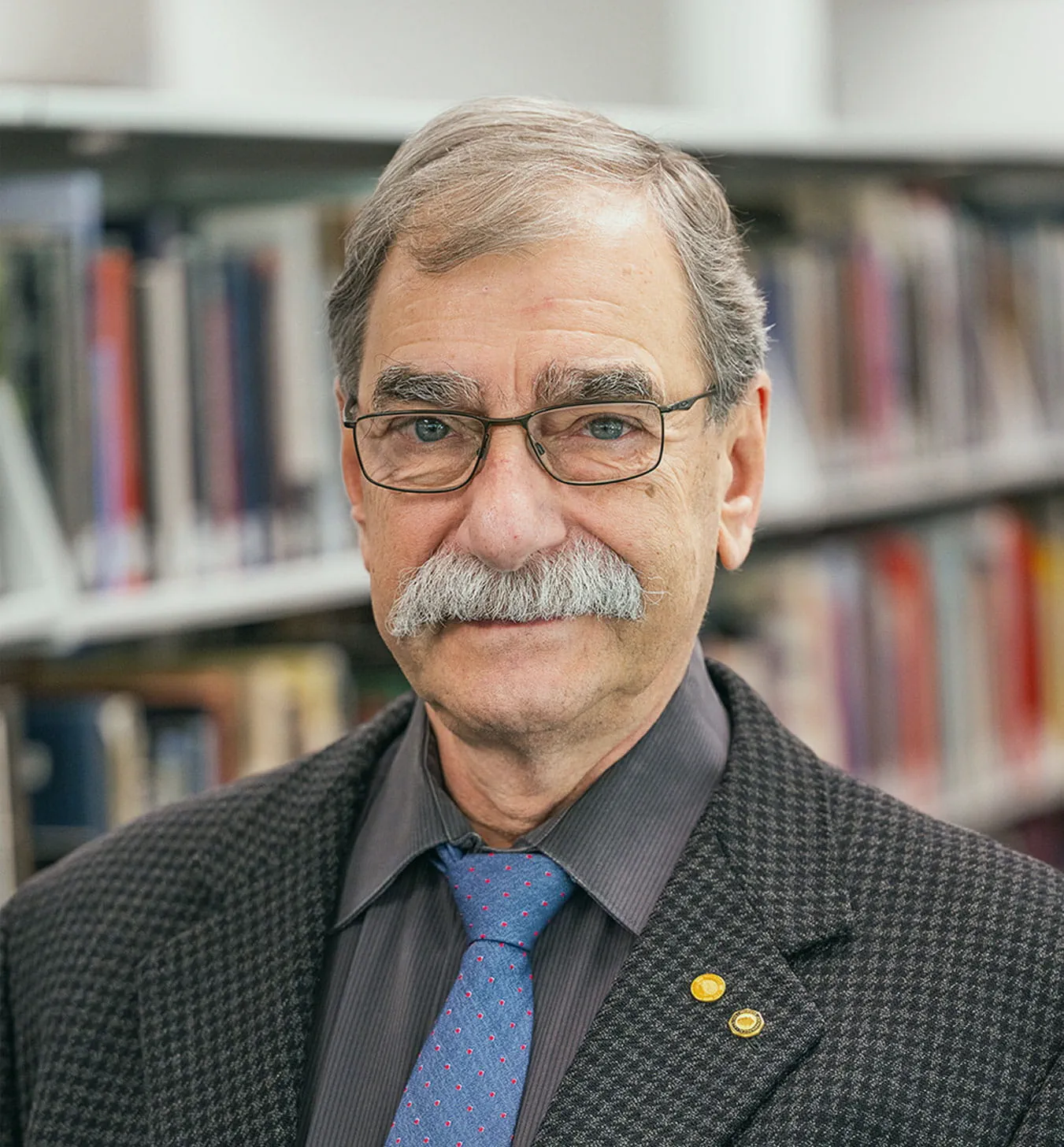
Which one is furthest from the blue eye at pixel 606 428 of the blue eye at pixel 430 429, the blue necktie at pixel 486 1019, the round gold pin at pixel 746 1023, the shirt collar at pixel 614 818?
the round gold pin at pixel 746 1023

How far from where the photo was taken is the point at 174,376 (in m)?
2.00

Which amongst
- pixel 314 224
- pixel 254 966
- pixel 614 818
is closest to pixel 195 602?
pixel 314 224

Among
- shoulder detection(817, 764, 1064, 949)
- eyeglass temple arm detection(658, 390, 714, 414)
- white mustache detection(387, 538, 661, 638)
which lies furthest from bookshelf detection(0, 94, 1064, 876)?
shoulder detection(817, 764, 1064, 949)

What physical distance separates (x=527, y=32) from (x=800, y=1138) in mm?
2098

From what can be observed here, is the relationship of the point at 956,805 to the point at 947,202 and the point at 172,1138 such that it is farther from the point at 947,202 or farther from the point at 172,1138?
the point at 172,1138

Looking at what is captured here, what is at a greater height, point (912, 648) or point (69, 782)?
point (69, 782)

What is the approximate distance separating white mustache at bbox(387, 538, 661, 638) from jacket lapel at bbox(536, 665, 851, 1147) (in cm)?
18

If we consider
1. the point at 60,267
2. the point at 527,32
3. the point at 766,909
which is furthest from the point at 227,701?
the point at 527,32

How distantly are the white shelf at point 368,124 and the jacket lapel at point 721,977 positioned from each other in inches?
22.0

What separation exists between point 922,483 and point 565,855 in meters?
1.95

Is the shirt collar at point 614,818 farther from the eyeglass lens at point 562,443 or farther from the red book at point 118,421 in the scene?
the red book at point 118,421

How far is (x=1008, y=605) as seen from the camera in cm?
324

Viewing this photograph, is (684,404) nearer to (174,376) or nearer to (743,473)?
(743,473)

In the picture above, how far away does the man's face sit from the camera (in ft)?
3.86
